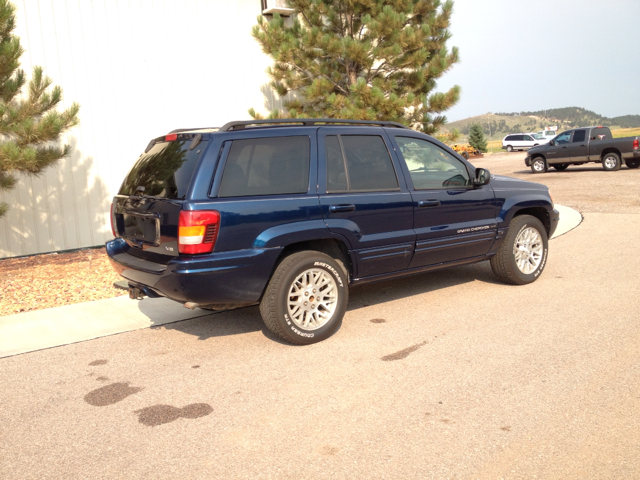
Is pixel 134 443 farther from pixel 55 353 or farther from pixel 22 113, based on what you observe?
pixel 22 113

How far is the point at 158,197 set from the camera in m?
5.17

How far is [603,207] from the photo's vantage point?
13.7 meters

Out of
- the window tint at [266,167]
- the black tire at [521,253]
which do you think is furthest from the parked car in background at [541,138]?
the window tint at [266,167]

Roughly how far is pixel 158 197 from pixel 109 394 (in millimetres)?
1641

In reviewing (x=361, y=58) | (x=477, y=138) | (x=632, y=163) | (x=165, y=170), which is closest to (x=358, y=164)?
(x=165, y=170)

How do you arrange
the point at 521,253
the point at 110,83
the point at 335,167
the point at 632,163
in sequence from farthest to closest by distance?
1. the point at 632,163
2. the point at 110,83
3. the point at 521,253
4. the point at 335,167

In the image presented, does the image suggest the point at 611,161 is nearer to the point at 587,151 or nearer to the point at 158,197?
the point at 587,151

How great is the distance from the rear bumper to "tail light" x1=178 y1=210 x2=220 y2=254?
0.07 m

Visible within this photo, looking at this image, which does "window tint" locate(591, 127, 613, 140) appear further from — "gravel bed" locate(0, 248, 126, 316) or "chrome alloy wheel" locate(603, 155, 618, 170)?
"gravel bed" locate(0, 248, 126, 316)

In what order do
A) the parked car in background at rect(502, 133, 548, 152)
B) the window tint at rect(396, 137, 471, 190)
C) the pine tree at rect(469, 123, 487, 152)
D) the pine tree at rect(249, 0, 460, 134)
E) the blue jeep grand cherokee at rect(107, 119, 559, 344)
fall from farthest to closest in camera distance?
the pine tree at rect(469, 123, 487, 152) → the parked car in background at rect(502, 133, 548, 152) → the pine tree at rect(249, 0, 460, 134) → the window tint at rect(396, 137, 471, 190) → the blue jeep grand cherokee at rect(107, 119, 559, 344)

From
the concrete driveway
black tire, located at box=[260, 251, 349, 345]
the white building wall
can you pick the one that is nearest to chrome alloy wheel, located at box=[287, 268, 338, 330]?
black tire, located at box=[260, 251, 349, 345]

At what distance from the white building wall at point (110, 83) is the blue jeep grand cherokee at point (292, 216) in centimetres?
523

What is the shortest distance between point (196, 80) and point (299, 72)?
7.16 feet

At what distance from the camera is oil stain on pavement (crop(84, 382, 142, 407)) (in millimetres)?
4379
